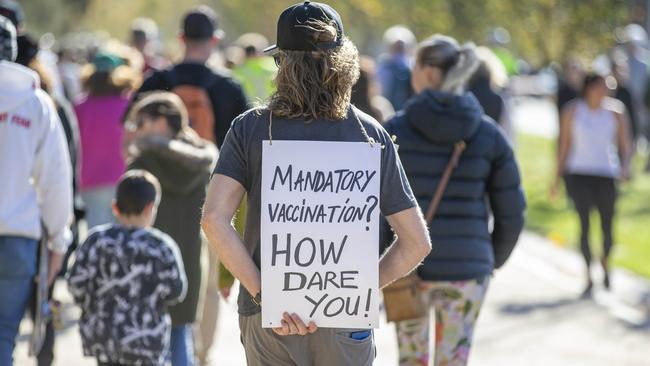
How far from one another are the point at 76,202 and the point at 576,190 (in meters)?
5.63

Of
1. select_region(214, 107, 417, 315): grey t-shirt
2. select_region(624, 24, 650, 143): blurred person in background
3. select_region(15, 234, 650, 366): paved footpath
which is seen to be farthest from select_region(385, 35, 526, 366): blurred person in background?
select_region(624, 24, 650, 143): blurred person in background

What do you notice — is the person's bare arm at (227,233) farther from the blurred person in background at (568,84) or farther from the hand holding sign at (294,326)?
the blurred person in background at (568,84)

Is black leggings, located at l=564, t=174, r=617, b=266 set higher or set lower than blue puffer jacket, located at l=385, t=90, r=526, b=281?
lower

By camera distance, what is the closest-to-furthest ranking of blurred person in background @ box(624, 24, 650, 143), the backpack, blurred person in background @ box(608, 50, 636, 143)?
the backpack, blurred person in background @ box(608, 50, 636, 143), blurred person in background @ box(624, 24, 650, 143)

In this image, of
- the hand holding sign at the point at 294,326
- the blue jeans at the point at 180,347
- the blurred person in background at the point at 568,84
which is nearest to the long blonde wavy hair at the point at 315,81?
the hand holding sign at the point at 294,326

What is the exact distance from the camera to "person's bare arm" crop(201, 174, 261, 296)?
4.24 meters

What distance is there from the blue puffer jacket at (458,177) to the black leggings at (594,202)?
18.9 ft

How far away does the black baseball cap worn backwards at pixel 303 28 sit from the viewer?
13.9 feet

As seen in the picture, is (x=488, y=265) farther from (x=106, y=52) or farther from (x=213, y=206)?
(x=106, y=52)

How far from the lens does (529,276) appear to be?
13391 millimetres

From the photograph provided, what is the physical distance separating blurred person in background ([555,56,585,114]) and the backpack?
33.5 ft

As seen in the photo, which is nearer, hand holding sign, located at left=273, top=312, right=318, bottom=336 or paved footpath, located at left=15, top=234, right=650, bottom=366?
hand holding sign, located at left=273, top=312, right=318, bottom=336

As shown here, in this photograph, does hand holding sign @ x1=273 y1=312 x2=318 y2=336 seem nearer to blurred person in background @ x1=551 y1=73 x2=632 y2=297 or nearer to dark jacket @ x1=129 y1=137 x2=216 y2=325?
dark jacket @ x1=129 y1=137 x2=216 y2=325

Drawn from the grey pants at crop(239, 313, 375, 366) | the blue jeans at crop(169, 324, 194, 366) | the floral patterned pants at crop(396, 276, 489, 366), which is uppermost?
the grey pants at crop(239, 313, 375, 366)
